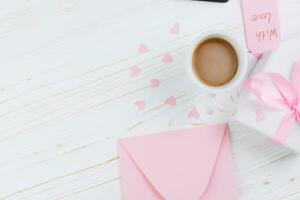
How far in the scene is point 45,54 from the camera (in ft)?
2.38

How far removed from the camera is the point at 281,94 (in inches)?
26.1

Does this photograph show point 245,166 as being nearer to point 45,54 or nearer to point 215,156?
point 215,156

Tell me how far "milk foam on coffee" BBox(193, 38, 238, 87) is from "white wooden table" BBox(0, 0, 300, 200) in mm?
42

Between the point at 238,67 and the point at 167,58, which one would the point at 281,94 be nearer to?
the point at 238,67

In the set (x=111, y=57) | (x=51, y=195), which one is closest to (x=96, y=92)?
(x=111, y=57)

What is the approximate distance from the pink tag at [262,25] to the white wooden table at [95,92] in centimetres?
2

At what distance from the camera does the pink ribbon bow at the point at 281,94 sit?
25.8 inches

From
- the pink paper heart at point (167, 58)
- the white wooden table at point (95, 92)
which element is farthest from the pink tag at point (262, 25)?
the pink paper heart at point (167, 58)

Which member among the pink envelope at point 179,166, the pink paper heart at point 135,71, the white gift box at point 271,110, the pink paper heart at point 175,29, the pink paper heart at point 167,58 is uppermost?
the pink paper heart at point 175,29

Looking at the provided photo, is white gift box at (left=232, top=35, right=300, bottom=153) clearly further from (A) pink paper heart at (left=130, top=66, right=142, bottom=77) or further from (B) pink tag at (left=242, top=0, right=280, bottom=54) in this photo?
(A) pink paper heart at (left=130, top=66, right=142, bottom=77)

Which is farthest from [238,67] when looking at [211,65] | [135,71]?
[135,71]

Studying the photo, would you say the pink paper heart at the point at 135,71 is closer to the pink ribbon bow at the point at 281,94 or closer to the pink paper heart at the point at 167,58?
the pink paper heart at the point at 167,58

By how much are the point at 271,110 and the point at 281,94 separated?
0.09ft

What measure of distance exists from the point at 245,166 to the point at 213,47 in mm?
186
